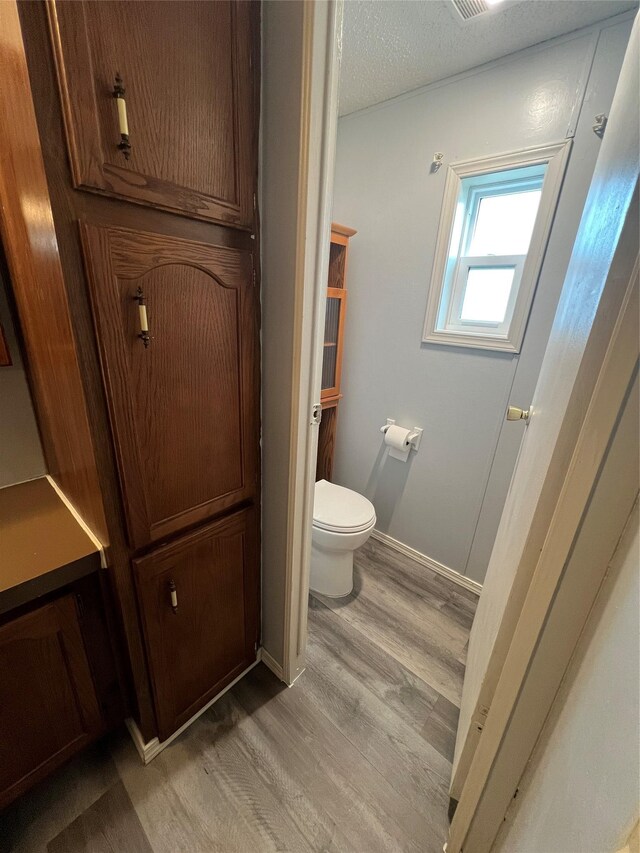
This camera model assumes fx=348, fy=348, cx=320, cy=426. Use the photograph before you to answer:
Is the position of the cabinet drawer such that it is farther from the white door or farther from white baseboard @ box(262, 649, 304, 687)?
the white door

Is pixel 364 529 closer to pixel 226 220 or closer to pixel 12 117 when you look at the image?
pixel 226 220

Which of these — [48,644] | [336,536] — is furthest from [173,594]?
[336,536]

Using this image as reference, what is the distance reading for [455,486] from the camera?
1.87 metres

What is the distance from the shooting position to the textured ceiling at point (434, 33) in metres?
1.19

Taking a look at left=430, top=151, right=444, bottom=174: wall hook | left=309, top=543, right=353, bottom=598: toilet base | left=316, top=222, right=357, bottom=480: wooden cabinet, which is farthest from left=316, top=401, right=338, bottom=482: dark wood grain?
left=430, top=151, right=444, bottom=174: wall hook

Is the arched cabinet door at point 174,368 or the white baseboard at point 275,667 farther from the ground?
the arched cabinet door at point 174,368

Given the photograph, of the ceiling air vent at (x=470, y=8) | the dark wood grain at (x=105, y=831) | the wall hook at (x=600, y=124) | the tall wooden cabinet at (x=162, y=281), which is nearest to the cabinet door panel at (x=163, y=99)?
the tall wooden cabinet at (x=162, y=281)

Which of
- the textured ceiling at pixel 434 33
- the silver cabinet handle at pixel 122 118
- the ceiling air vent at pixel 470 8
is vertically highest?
the textured ceiling at pixel 434 33

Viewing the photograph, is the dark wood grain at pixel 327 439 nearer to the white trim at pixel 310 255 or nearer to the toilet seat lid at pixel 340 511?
the toilet seat lid at pixel 340 511

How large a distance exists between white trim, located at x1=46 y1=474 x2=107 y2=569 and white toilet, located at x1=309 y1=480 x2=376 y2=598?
0.96m

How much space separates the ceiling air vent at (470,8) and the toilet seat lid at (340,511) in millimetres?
1916

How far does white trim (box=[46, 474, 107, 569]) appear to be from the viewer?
892 mm

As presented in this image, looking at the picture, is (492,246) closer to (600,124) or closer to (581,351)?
(600,124)

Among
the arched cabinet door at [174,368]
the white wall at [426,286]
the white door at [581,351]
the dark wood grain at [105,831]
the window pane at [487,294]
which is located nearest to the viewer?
the white door at [581,351]
